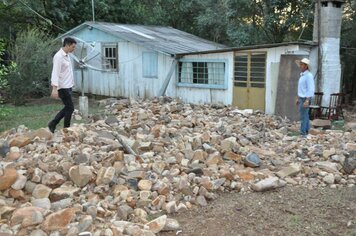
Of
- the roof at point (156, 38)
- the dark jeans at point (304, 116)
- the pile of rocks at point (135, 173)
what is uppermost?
the roof at point (156, 38)

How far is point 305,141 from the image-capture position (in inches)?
307

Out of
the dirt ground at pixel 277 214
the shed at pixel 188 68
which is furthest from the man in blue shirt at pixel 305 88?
the dirt ground at pixel 277 214

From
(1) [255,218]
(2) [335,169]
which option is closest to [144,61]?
(2) [335,169]

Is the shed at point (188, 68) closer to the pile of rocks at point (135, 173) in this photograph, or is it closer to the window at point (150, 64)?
the window at point (150, 64)

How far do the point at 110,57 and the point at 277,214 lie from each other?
488 inches

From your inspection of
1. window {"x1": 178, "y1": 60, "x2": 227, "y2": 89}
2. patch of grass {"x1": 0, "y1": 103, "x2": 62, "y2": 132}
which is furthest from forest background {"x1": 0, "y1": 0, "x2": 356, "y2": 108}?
window {"x1": 178, "y1": 60, "x2": 227, "y2": 89}

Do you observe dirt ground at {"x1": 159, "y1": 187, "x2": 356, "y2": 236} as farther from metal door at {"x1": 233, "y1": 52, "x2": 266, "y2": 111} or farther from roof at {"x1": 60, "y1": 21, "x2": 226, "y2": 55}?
roof at {"x1": 60, "y1": 21, "x2": 226, "y2": 55}

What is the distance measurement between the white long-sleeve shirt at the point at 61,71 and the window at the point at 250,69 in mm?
6510

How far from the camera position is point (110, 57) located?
15805 mm

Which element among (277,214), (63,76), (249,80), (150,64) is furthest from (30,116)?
(277,214)

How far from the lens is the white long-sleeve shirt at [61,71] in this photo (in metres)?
6.58

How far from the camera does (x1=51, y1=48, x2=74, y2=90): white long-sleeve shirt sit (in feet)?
21.6

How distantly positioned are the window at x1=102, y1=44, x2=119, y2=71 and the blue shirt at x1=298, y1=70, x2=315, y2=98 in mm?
8902

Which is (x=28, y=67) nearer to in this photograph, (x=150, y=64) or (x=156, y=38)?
(x=150, y=64)
